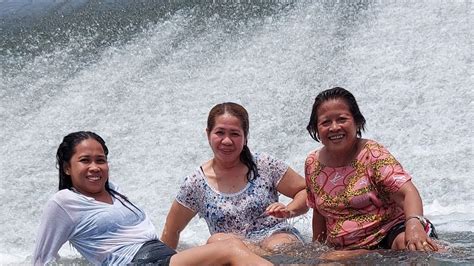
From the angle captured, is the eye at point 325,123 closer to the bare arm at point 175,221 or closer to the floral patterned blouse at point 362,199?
the floral patterned blouse at point 362,199

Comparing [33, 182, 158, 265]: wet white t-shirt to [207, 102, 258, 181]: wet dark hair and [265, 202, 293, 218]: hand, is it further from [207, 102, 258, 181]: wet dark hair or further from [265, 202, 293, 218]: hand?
[207, 102, 258, 181]: wet dark hair

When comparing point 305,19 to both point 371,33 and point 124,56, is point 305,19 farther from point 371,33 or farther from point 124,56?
point 124,56

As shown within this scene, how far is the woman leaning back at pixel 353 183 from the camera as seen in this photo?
3.46m

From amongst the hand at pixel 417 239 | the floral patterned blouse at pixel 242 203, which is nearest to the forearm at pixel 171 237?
the floral patterned blouse at pixel 242 203

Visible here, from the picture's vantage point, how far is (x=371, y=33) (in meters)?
8.55

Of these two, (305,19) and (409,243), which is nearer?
(409,243)

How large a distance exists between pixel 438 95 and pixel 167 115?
2.66m

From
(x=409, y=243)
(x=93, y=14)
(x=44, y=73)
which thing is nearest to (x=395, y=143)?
(x=409, y=243)

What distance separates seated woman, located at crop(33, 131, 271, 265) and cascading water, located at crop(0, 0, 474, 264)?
1737 mm

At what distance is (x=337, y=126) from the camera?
357 centimetres

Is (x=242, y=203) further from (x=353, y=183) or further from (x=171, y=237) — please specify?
(x=353, y=183)

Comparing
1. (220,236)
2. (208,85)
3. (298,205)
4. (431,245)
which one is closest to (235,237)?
(220,236)

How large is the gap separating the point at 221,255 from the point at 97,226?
59cm

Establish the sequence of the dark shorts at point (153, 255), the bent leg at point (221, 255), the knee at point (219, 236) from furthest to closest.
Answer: the knee at point (219, 236), the dark shorts at point (153, 255), the bent leg at point (221, 255)
